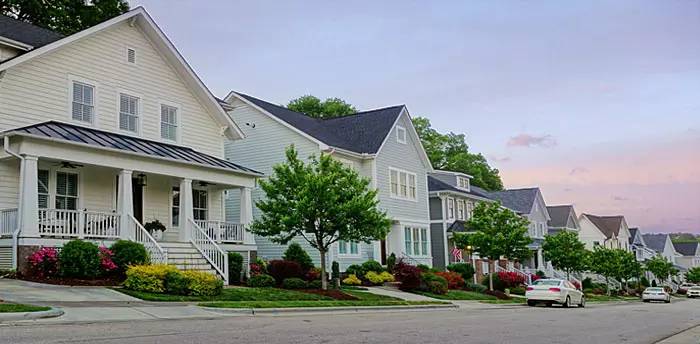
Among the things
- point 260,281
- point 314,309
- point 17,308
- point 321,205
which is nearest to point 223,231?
point 260,281

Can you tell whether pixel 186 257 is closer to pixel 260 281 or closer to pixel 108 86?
pixel 260 281

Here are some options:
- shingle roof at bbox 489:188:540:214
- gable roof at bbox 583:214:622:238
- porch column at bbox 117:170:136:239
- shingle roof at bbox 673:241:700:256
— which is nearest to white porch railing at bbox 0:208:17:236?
porch column at bbox 117:170:136:239

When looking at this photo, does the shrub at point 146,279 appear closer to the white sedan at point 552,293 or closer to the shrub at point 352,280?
the shrub at point 352,280

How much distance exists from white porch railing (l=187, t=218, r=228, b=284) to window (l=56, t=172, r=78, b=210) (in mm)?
3905

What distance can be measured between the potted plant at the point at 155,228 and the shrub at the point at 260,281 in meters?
3.77

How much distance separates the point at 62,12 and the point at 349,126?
60.3 ft

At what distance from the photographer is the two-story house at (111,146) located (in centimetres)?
1981

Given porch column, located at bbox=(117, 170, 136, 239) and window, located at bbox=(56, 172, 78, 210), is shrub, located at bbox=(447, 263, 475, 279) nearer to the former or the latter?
porch column, located at bbox=(117, 170, 136, 239)

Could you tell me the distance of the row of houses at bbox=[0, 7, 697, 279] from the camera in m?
20.1

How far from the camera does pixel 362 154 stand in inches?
1417

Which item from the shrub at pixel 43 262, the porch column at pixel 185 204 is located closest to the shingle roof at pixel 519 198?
the porch column at pixel 185 204

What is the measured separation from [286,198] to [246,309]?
26.2 ft

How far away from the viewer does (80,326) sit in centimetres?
1212

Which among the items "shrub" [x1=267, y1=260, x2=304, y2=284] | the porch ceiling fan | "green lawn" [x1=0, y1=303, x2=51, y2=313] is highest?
the porch ceiling fan
